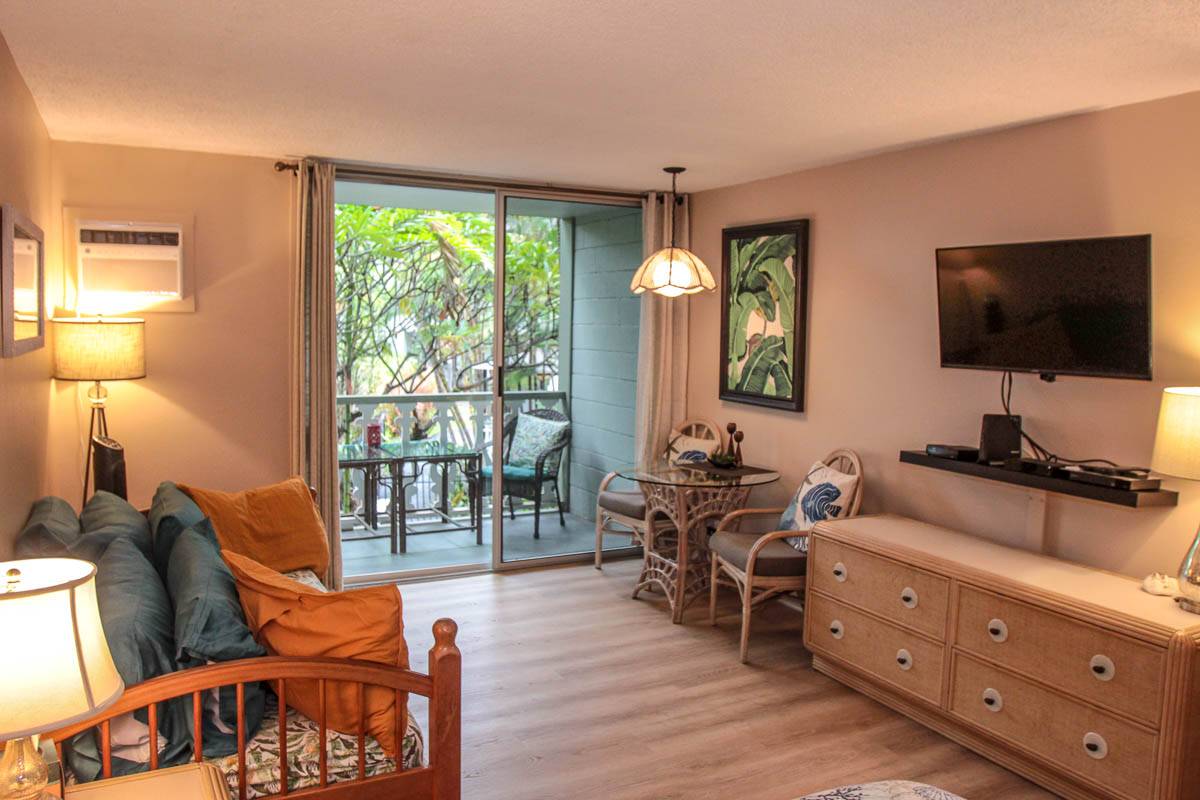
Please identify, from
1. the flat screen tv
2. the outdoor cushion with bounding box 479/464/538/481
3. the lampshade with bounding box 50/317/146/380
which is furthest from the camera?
the outdoor cushion with bounding box 479/464/538/481

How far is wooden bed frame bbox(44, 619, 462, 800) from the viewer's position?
1974 millimetres

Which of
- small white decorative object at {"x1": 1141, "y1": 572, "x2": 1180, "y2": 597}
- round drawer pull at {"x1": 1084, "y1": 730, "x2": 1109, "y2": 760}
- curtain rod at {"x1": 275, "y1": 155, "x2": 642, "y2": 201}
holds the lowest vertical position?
round drawer pull at {"x1": 1084, "y1": 730, "x2": 1109, "y2": 760}

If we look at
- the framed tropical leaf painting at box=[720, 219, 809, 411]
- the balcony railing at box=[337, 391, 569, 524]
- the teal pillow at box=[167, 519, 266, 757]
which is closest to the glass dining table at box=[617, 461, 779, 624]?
the framed tropical leaf painting at box=[720, 219, 809, 411]

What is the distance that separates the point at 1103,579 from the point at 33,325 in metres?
3.95

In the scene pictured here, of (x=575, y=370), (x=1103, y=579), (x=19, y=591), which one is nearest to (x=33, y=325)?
(x=19, y=591)

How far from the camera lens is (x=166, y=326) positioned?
4.57m

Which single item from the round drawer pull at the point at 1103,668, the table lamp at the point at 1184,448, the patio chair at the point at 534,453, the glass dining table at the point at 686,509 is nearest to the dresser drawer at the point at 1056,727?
the round drawer pull at the point at 1103,668

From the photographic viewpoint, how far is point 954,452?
3.66 meters

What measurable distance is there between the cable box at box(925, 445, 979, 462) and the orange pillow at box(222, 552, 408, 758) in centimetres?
241

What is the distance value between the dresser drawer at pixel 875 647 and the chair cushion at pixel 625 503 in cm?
141

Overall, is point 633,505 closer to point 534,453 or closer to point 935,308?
point 534,453

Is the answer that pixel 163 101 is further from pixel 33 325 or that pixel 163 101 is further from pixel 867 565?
pixel 867 565

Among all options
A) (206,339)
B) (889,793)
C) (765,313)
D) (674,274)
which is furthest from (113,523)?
(765,313)

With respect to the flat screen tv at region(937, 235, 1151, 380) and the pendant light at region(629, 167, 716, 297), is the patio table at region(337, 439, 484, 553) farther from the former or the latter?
the flat screen tv at region(937, 235, 1151, 380)
